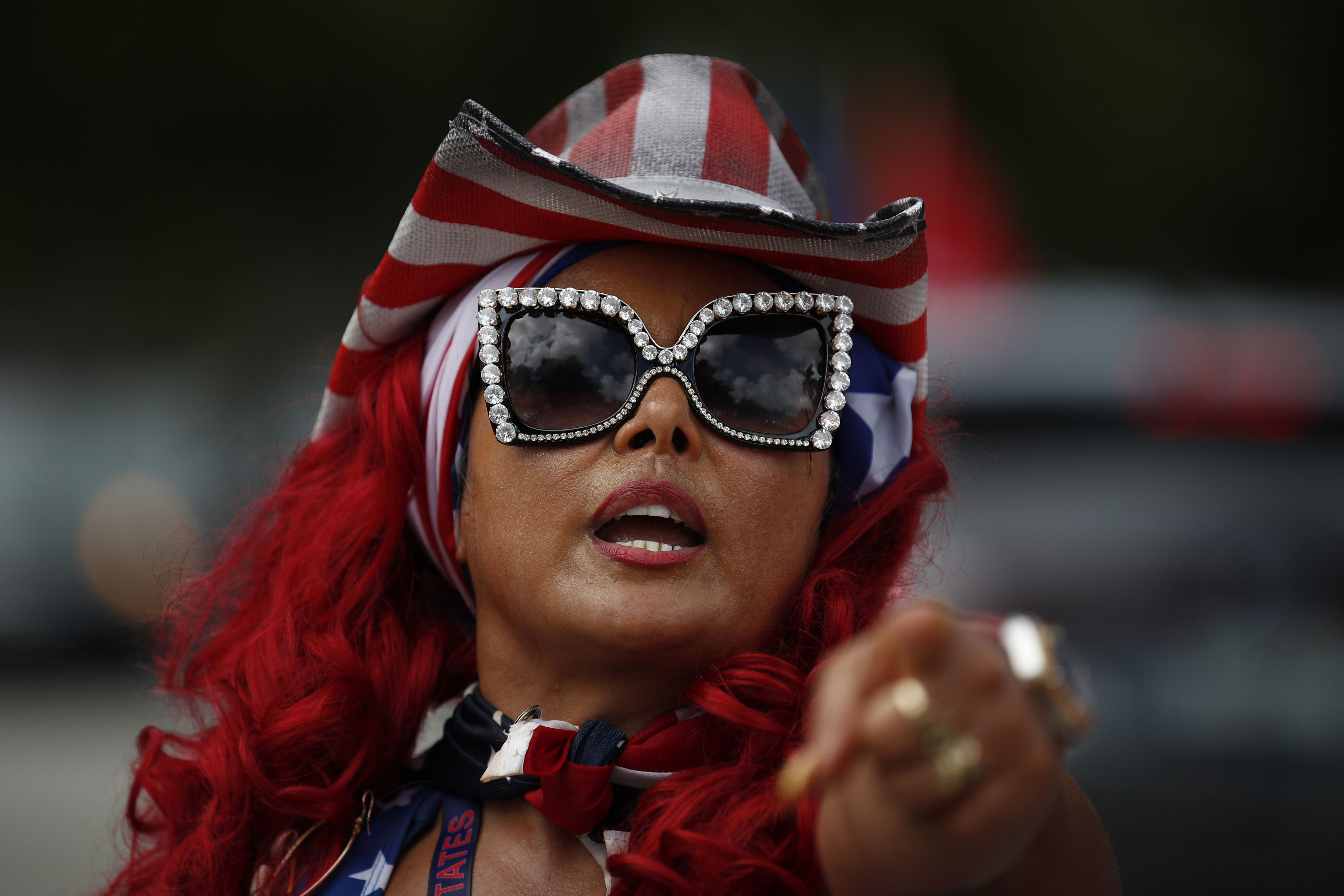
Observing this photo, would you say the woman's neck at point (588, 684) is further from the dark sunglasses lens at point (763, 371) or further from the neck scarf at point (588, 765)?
the dark sunglasses lens at point (763, 371)

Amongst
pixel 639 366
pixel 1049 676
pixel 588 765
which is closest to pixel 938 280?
pixel 639 366

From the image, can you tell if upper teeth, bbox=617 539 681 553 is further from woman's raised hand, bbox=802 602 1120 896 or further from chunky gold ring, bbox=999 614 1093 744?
chunky gold ring, bbox=999 614 1093 744

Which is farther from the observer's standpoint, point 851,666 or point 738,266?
point 738,266

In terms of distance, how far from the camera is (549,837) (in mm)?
1872

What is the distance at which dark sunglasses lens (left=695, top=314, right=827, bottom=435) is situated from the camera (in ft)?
6.04

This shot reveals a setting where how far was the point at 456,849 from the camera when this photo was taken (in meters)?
1.90

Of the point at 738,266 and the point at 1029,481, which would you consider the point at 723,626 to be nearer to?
the point at 738,266

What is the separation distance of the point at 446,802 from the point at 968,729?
1.27m

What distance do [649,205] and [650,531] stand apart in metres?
0.54

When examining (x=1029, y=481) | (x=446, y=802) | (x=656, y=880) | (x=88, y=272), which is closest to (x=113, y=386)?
(x=88, y=272)

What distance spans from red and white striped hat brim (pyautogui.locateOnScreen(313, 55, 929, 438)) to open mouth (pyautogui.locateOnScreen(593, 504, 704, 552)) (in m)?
0.48

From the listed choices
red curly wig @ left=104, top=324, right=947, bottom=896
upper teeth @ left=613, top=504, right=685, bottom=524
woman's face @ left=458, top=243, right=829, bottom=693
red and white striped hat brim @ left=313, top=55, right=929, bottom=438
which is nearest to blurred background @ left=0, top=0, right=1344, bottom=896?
red curly wig @ left=104, top=324, right=947, bottom=896

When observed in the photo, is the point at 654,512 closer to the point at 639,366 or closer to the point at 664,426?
the point at 664,426

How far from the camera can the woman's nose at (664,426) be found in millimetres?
1783
